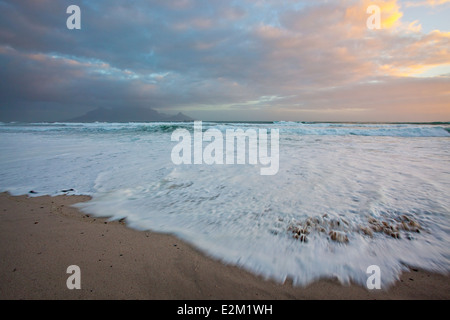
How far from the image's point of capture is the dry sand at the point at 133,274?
1.58 metres

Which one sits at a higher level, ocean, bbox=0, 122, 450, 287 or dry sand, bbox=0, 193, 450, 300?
ocean, bbox=0, 122, 450, 287

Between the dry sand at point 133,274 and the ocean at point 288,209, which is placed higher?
the ocean at point 288,209

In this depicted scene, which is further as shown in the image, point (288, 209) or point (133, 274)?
point (288, 209)

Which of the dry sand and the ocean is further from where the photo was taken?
the ocean

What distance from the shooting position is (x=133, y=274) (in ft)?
5.81

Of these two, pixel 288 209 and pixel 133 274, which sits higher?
pixel 288 209

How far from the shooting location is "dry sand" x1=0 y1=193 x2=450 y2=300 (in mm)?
1578

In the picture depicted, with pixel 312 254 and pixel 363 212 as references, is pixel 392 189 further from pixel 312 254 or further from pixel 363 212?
pixel 312 254

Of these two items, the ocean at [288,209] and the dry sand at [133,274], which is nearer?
the dry sand at [133,274]
